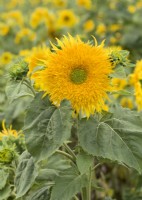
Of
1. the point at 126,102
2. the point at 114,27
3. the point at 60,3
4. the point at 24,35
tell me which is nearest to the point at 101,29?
the point at 114,27

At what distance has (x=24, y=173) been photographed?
1.73 meters

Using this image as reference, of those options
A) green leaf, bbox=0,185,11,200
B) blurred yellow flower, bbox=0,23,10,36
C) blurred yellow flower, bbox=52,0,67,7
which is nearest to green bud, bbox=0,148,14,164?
green leaf, bbox=0,185,11,200

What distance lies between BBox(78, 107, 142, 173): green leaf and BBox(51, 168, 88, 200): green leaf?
0.65 ft

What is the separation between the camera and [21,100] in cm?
252

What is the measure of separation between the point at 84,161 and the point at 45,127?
0.16 m

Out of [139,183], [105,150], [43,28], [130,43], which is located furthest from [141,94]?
[43,28]

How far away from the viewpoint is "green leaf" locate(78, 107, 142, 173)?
5.18 ft

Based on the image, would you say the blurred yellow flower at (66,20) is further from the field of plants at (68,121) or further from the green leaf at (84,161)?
the green leaf at (84,161)

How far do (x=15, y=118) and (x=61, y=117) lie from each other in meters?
0.97

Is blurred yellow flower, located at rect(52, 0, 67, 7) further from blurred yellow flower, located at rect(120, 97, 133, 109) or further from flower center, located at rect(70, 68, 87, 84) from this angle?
flower center, located at rect(70, 68, 87, 84)

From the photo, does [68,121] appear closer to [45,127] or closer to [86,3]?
[45,127]

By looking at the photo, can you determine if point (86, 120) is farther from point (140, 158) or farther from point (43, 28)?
point (43, 28)

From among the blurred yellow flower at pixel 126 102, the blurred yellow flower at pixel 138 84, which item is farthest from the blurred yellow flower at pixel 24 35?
the blurred yellow flower at pixel 138 84

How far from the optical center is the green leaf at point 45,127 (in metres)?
1.55
